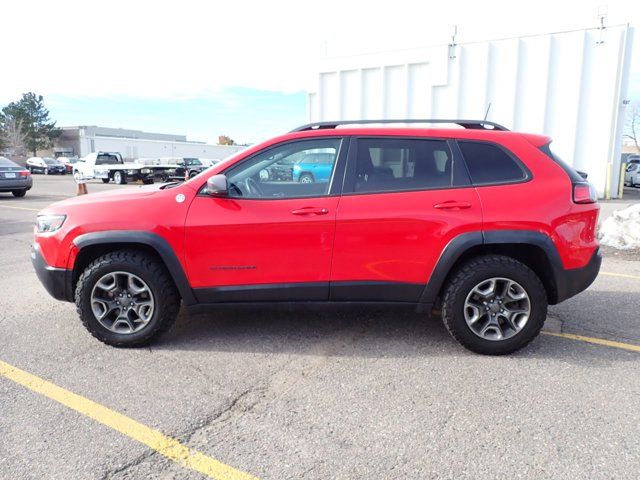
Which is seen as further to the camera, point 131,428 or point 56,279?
point 56,279

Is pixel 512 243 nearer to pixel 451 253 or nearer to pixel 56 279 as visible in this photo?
pixel 451 253

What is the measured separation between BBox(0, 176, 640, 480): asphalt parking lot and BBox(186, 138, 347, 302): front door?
1.70 feet

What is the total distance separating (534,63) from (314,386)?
1392 cm

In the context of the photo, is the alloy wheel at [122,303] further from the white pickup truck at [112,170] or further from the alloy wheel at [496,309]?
the white pickup truck at [112,170]

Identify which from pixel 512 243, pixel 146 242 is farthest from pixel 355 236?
pixel 146 242

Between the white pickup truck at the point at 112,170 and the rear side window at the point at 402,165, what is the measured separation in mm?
20923

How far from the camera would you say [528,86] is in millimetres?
14164

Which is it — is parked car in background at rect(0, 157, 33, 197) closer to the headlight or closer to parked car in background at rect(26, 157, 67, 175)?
the headlight

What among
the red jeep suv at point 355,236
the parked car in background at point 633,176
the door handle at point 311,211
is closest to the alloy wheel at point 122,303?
the red jeep suv at point 355,236

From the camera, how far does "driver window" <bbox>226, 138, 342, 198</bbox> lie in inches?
143

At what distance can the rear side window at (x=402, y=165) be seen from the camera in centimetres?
361

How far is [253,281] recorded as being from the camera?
3.61 meters

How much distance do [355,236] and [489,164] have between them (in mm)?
1174

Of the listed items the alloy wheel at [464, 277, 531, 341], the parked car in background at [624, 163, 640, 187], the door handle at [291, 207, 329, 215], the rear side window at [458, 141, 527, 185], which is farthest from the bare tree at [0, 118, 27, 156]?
the alloy wheel at [464, 277, 531, 341]
